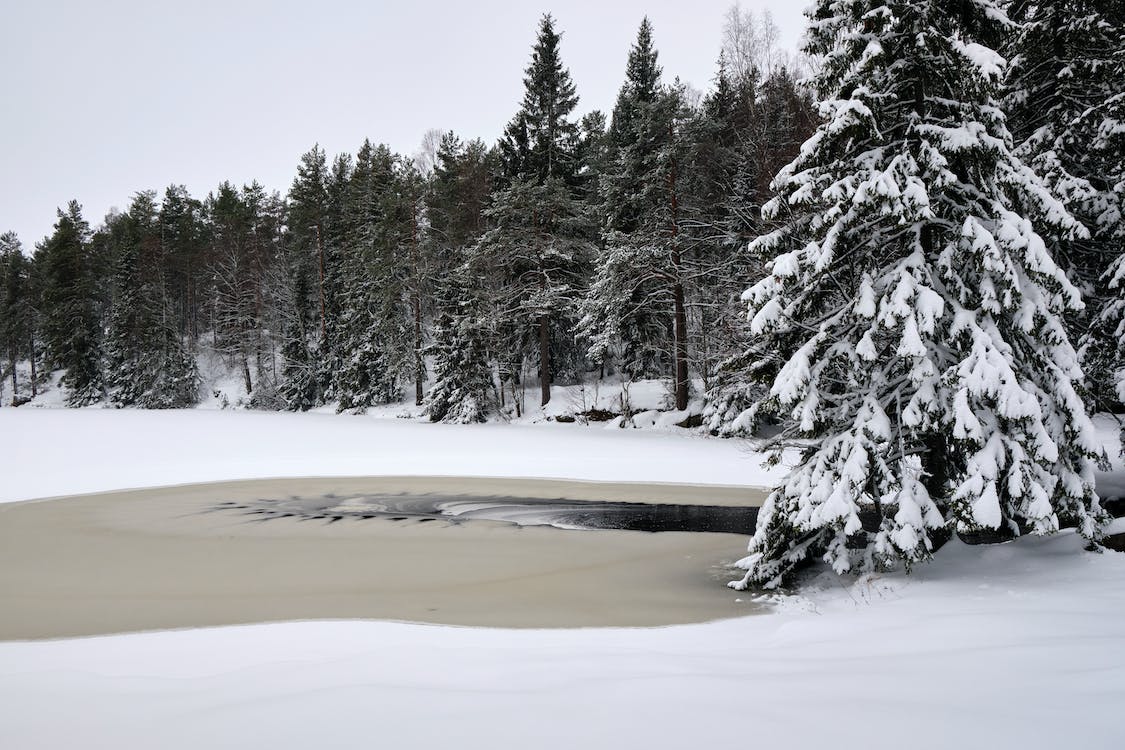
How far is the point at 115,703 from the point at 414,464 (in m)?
15.9

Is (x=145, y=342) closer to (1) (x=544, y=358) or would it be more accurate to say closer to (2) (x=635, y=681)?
(1) (x=544, y=358)

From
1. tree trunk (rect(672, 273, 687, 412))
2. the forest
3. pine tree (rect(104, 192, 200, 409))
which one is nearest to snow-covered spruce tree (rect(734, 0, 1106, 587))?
the forest

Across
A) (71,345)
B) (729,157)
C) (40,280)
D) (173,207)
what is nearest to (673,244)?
(729,157)

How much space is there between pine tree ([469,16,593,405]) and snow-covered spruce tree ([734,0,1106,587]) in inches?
800

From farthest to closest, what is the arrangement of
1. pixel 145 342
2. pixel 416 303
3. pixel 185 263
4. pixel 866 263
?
pixel 185 263
pixel 145 342
pixel 416 303
pixel 866 263

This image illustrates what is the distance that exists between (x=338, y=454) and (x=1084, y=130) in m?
21.4

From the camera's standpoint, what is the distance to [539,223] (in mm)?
29906

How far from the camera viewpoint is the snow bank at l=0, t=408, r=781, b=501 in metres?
18.4

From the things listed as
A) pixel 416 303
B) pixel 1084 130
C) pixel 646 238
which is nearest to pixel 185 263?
pixel 416 303

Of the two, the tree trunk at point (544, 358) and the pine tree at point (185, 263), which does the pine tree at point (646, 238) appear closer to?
the tree trunk at point (544, 358)

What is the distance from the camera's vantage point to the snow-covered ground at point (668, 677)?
3.84 m

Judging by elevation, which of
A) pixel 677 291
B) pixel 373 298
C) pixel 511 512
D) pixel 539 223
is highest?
pixel 539 223

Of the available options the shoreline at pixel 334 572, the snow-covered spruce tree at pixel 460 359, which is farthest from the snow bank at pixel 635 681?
the snow-covered spruce tree at pixel 460 359

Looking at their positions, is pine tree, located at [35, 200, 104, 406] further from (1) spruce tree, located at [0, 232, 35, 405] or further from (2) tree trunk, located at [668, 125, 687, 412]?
(2) tree trunk, located at [668, 125, 687, 412]
